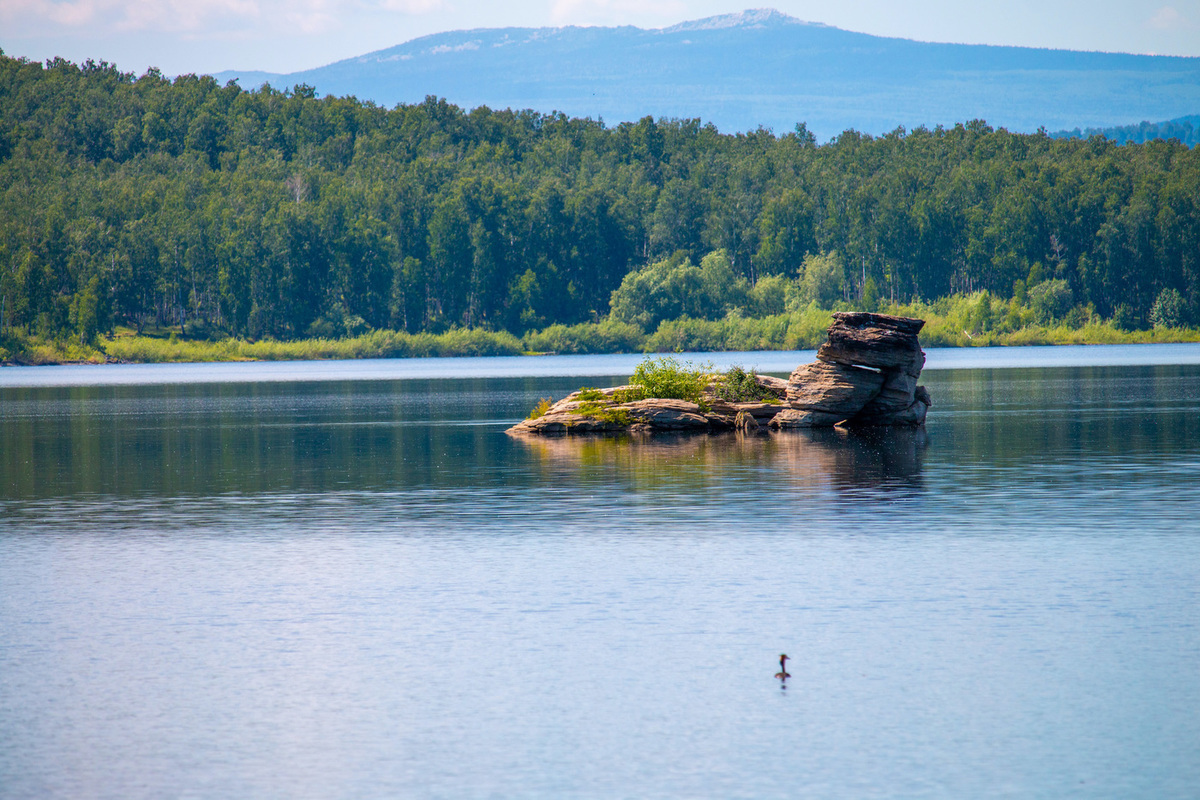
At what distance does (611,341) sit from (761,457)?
126m

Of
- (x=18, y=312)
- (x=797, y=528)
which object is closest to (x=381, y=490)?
(x=797, y=528)

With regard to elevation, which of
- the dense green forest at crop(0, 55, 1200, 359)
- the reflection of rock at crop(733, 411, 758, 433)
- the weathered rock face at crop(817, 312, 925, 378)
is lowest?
the reflection of rock at crop(733, 411, 758, 433)

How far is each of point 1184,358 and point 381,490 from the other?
313ft

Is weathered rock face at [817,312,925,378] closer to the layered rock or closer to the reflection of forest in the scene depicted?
the layered rock

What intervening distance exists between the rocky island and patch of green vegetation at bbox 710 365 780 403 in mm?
38

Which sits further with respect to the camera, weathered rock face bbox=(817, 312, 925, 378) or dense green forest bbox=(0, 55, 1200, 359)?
dense green forest bbox=(0, 55, 1200, 359)

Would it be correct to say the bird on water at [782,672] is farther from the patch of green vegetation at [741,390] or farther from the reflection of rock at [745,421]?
the patch of green vegetation at [741,390]

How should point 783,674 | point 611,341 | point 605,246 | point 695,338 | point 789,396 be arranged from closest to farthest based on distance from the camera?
point 783,674 → point 789,396 → point 695,338 → point 611,341 → point 605,246

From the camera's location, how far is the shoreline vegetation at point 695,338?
513 feet

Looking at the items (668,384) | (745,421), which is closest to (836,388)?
(745,421)

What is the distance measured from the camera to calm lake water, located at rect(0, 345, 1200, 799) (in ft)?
42.4

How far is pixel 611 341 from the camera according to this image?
166750 millimetres

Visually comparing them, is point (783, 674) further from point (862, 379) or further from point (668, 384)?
point (668, 384)

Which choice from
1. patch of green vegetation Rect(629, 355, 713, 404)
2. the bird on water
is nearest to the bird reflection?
the bird on water
